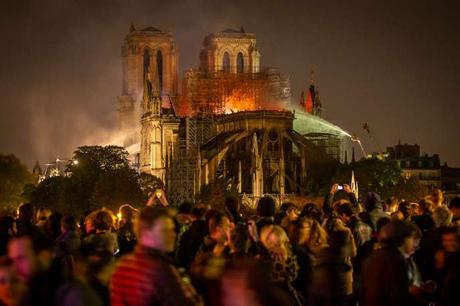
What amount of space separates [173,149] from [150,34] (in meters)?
27.0

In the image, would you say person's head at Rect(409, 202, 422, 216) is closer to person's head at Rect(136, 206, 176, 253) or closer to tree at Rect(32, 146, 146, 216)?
person's head at Rect(136, 206, 176, 253)

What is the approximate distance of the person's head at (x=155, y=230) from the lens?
235 inches

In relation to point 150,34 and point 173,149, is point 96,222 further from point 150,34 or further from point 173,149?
point 150,34

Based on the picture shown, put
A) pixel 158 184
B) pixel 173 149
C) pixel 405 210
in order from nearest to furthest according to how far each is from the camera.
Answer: pixel 405 210, pixel 158 184, pixel 173 149

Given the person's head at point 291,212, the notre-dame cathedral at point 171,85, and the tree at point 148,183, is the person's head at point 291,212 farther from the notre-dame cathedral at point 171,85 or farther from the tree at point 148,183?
the notre-dame cathedral at point 171,85

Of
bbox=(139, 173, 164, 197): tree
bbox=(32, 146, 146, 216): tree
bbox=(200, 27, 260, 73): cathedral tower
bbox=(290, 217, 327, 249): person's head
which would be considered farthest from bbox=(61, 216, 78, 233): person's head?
bbox=(200, 27, 260, 73): cathedral tower

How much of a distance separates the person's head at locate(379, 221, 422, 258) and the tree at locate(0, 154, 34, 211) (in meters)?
82.9

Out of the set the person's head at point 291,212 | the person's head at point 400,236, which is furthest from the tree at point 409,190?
the person's head at point 400,236

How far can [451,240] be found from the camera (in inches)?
335

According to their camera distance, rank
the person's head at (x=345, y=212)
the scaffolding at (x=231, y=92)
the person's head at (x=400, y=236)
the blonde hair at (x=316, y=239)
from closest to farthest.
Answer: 1. the person's head at (x=400, y=236)
2. the blonde hair at (x=316, y=239)
3. the person's head at (x=345, y=212)
4. the scaffolding at (x=231, y=92)

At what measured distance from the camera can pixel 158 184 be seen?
76.6 m

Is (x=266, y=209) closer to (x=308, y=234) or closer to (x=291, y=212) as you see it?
(x=308, y=234)

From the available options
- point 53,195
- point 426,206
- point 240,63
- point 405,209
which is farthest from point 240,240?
point 240,63

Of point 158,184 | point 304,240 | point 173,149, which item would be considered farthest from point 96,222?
point 173,149
